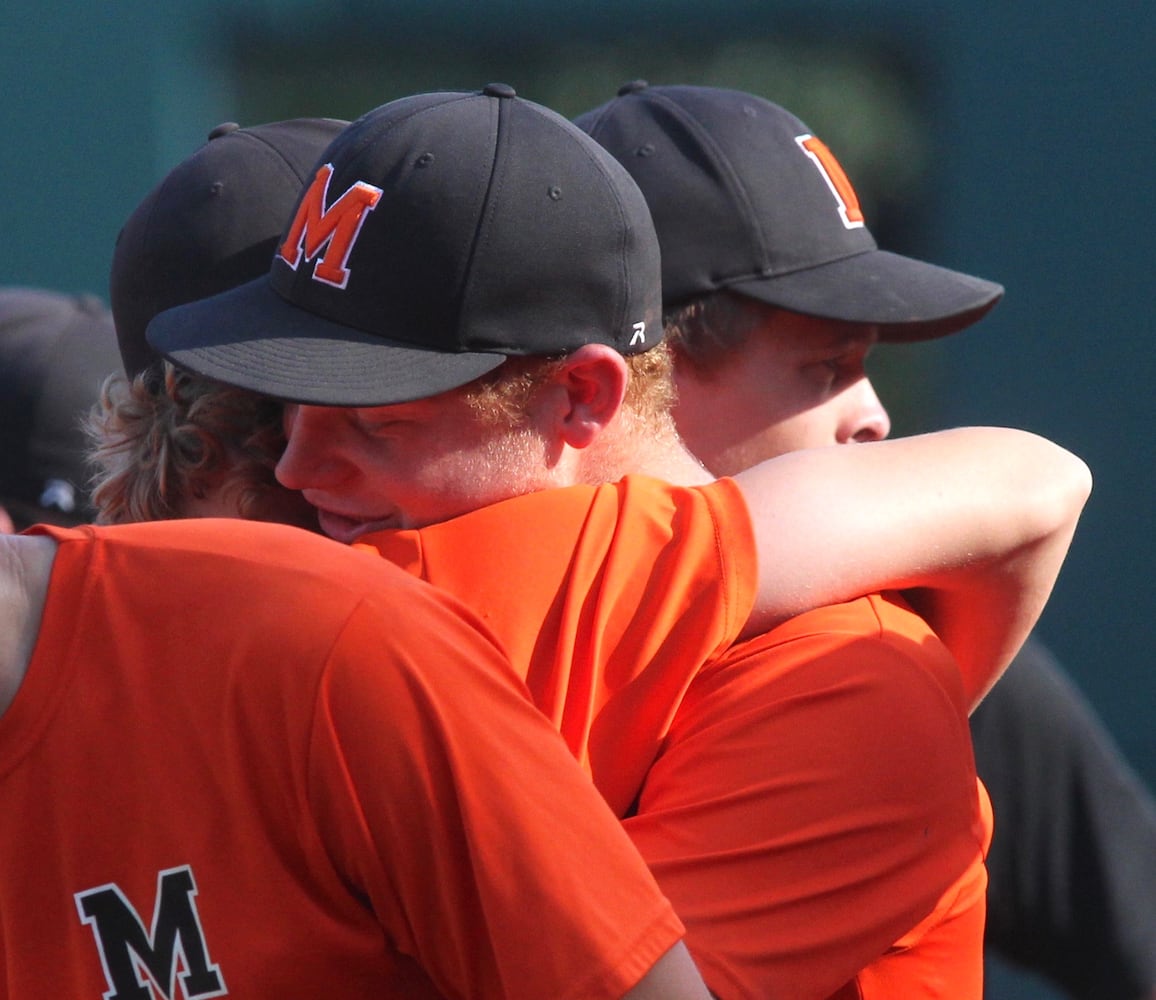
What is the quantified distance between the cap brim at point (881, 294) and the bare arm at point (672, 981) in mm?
1089

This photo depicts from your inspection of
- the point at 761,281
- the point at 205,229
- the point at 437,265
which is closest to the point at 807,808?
the point at 437,265

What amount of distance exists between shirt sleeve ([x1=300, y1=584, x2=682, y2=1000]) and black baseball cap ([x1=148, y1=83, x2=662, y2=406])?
0.45 metres

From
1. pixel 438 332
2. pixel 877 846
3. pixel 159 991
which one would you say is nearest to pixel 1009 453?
pixel 877 846

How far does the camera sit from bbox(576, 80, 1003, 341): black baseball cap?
85.7 inches

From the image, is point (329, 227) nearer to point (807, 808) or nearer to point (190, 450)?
point (190, 450)

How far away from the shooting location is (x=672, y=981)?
1221mm

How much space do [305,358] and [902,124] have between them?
414cm

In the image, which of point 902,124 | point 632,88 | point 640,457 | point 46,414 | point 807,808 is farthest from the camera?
point 902,124

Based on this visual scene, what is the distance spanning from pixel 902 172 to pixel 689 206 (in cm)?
339

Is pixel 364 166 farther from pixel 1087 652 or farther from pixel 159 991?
pixel 1087 652

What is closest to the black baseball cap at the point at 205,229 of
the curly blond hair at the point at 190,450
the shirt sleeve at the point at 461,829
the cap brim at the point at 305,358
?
the curly blond hair at the point at 190,450

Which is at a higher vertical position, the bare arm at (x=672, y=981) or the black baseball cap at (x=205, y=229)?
the black baseball cap at (x=205, y=229)

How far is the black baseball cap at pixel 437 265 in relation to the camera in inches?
63.5

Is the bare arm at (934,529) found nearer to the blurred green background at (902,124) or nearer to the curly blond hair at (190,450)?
the curly blond hair at (190,450)
